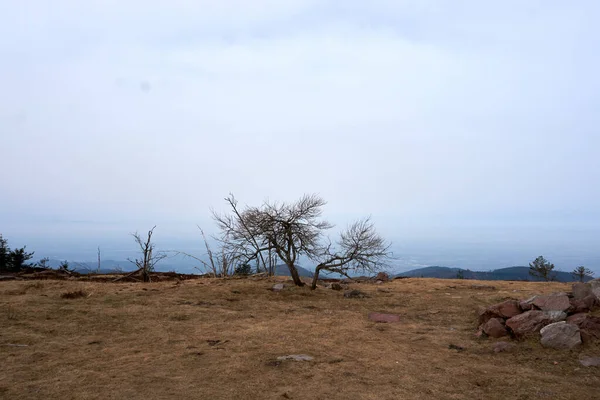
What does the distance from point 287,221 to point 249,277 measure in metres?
4.65

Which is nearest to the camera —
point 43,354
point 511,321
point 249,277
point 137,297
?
point 43,354

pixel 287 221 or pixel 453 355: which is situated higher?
pixel 287 221

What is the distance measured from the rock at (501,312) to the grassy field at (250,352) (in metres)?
0.45

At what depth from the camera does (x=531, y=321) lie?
311 inches

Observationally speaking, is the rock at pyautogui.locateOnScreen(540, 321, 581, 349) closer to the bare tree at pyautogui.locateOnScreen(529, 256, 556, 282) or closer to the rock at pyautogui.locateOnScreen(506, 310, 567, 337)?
the rock at pyautogui.locateOnScreen(506, 310, 567, 337)

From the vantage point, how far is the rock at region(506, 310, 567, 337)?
777 cm

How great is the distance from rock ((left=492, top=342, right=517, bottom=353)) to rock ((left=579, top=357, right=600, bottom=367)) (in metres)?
1.07

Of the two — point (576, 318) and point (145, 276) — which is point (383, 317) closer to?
point (576, 318)

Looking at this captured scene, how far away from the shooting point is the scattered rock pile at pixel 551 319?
719 centimetres

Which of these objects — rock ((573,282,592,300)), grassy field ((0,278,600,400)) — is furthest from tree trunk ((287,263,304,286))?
rock ((573,282,592,300))

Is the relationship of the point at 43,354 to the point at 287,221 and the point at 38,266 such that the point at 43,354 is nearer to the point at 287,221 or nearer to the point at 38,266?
the point at 287,221

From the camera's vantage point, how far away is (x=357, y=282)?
19047 mm

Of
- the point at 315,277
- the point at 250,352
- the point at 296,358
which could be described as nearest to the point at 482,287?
the point at 315,277

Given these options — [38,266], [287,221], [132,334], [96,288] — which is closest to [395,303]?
[287,221]
